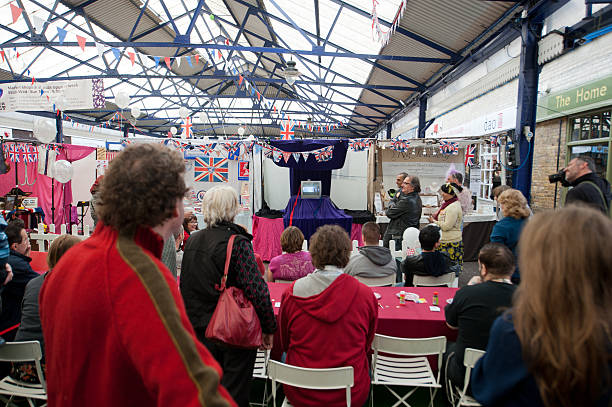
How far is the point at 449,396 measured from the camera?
2.17 meters

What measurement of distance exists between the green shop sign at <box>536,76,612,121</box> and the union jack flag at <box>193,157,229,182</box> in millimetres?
5775

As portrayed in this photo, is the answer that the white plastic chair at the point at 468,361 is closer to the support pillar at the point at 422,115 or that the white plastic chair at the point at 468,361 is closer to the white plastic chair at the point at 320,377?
the white plastic chair at the point at 320,377

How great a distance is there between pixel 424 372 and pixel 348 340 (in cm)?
75

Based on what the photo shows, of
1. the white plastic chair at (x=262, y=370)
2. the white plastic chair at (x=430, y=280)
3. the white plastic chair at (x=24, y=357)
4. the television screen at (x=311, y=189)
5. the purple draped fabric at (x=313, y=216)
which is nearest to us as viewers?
the white plastic chair at (x=24, y=357)

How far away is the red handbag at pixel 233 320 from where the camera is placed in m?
1.58

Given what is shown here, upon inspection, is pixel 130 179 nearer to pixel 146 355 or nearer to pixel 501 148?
pixel 146 355

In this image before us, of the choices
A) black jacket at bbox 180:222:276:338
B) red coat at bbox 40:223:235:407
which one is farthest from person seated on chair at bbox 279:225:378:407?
red coat at bbox 40:223:235:407

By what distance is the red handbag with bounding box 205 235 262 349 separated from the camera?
1577 millimetres

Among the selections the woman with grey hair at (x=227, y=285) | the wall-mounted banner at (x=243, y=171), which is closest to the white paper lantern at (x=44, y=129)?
the wall-mounted banner at (x=243, y=171)

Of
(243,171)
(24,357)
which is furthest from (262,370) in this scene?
(243,171)

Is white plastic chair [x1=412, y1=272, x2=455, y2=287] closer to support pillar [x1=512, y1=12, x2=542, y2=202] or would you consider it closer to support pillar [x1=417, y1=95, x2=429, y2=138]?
support pillar [x1=512, y1=12, x2=542, y2=202]

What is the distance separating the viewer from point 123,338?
63cm

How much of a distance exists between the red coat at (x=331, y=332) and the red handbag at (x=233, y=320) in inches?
7.6

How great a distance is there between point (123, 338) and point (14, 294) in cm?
244
